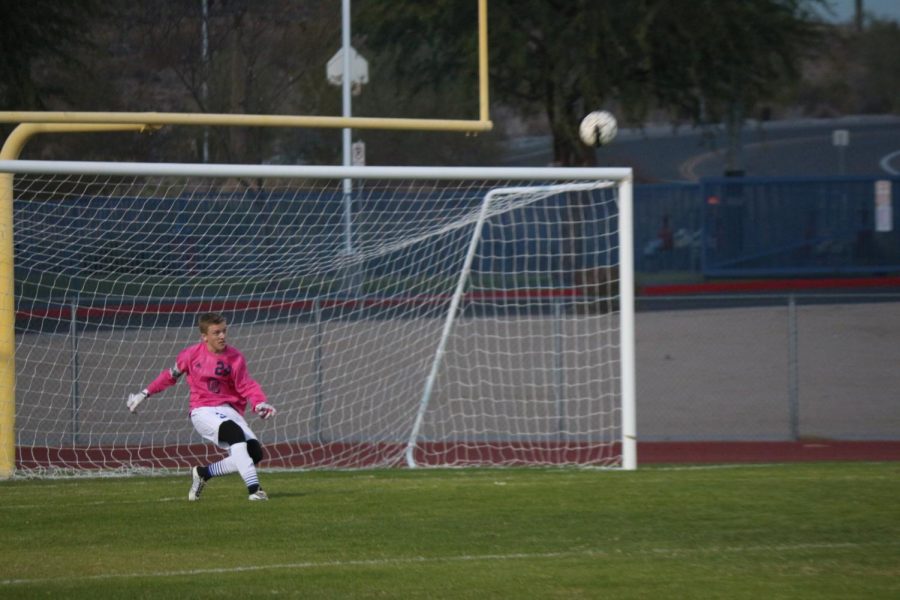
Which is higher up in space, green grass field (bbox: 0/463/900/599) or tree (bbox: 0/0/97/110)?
tree (bbox: 0/0/97/110)

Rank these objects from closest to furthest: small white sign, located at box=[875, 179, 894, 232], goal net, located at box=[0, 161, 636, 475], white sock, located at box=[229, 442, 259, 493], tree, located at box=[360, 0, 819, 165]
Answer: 1. white sock, located at box=[229, 442, 259, 493]
2. goal net, located at box=[0, 161, 636, 475]
3. tree, located at box=[360, 0, 819, 165]
4. small white sign, located at box=[875, 179, 894, 232]

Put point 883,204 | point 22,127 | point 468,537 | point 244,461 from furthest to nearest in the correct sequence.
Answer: point 883,204
point 22,127
point 244,461
point 468,537

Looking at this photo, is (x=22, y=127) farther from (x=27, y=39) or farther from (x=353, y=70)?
(x=353, y=70)

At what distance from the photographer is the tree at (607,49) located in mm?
23656

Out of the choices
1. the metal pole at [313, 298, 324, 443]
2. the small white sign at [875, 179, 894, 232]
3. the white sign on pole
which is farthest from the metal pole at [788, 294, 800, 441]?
the white sign on pole

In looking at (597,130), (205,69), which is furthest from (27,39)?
(597,130)

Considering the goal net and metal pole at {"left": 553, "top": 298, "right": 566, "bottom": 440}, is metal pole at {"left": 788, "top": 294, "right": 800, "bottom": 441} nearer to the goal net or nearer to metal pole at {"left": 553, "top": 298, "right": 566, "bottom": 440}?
the goal net

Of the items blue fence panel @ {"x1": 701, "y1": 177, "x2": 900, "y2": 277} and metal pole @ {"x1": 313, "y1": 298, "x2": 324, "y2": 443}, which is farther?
blue fence panel @ {"x1": 701, "y1": 177, "x2": 900, "y2": 277}

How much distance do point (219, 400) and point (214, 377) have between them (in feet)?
0.61

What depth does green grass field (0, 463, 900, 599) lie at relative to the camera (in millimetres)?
6785

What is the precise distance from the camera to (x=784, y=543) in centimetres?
786

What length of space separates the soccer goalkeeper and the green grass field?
282 mm

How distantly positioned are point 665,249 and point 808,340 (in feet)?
38.4

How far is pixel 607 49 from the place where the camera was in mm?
23938
